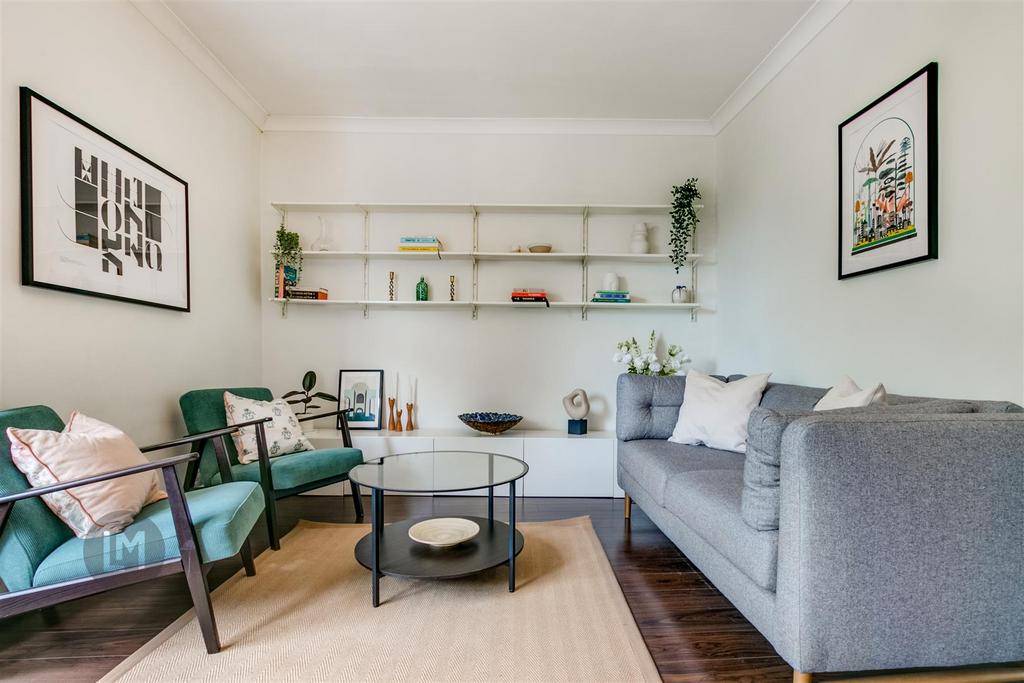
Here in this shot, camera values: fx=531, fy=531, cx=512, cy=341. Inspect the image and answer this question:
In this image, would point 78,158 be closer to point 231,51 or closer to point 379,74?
point 231,51

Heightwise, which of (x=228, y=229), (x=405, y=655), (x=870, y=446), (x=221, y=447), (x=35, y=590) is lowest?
(x=405, y=655)

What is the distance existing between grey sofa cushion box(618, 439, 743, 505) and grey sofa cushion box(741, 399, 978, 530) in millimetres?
742

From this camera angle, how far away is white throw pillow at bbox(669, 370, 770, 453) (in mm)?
2723

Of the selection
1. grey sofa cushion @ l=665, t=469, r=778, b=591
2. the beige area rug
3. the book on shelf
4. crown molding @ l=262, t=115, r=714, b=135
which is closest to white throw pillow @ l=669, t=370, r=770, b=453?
grey sofa cushion @ l=665, t=469, r=778, b=591

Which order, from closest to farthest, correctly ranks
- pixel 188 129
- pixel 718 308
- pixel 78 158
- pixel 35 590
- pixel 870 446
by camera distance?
pixel 870 446
pixel 35 590
pixel 78 158
pixel 188 129
pixel 718 308

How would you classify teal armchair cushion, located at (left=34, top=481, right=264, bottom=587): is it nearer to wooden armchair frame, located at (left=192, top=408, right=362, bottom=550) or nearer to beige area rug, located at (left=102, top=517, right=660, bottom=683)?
beige area rug, located at (left=102, top=517, right=660, bottom=683)

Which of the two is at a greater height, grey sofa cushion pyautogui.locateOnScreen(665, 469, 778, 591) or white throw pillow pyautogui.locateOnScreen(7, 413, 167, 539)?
white throw pillow pyautogui.locateOnScreen(7, 413, 167, 539)

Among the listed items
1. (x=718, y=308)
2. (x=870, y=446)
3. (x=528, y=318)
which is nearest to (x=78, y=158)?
(x=528, y=318)

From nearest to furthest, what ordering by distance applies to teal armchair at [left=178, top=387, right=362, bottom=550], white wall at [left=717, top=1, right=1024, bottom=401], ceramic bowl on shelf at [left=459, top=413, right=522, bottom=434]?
white wall at [left=717, top=1, right=1024, bottom=401]
teal armchair at [left=178, top=387, right=362, bottom=550]
ceramic bowl on shelf at [left=459, top=413, right=522, bottom=434]

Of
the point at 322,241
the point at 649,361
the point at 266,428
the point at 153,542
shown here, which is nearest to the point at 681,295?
the point at 649,361

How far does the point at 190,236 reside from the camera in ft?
10.3

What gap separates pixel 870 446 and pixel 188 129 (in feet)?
12.0

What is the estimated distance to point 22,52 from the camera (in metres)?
2.02
